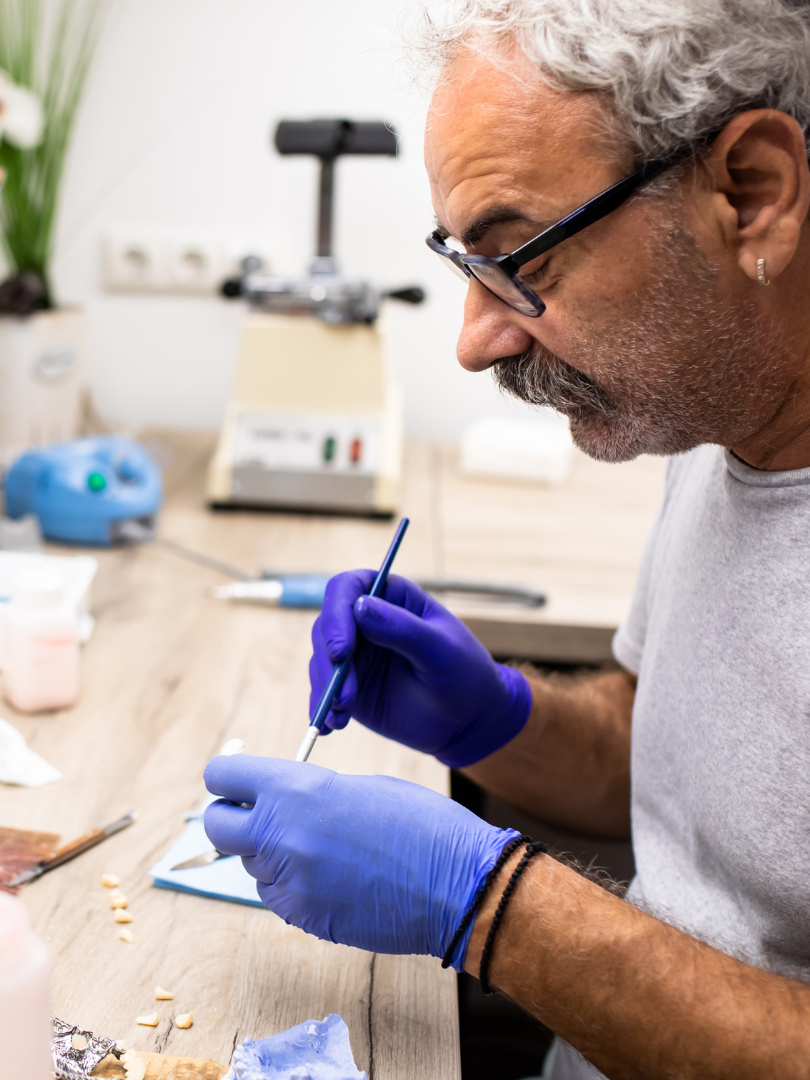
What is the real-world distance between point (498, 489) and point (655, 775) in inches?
35.0

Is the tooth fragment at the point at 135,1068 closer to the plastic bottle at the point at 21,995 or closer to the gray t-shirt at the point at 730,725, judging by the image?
the plastic bottle at the point at 21,995

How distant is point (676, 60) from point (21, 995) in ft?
2.34

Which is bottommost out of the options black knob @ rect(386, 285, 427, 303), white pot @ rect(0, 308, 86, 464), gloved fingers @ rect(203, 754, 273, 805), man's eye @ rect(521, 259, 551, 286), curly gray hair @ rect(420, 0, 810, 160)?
gloved fingers @ rect(203, 754, 273, 805)

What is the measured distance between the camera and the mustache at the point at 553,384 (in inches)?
32.1

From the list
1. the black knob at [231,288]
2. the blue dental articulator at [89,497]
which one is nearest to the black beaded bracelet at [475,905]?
the blue dental articulator at [89,497]

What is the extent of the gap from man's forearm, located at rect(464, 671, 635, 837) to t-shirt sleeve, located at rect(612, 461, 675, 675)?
0.06 m

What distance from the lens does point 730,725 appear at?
0.84 meters

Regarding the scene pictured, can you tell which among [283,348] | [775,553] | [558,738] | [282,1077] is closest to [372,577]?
[558,738]

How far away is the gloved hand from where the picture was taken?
3.06 ft

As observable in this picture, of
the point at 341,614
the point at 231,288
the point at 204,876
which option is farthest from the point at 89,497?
the point at 204,876

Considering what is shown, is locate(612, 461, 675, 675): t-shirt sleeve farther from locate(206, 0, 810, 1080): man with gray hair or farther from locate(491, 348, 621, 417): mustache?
locate(491, 348, 621, 417): mustache

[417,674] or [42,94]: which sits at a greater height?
[42,94]

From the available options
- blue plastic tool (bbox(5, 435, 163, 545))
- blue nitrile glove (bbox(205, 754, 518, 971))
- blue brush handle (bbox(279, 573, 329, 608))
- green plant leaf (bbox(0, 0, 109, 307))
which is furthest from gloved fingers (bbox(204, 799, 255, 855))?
green plant leaf (bbox(0, 0, 109, 307))

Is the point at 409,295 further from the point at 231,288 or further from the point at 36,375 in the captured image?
the point at 36,375
